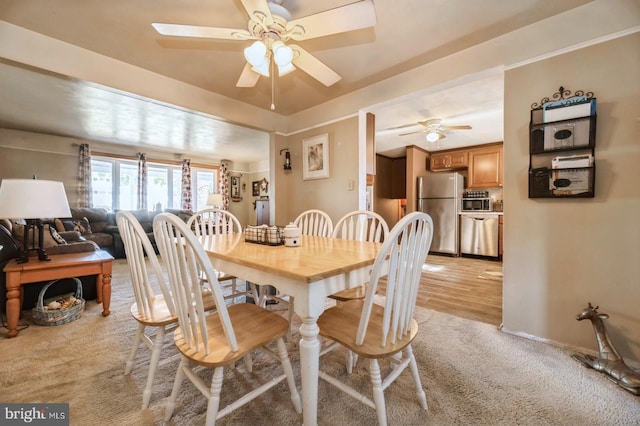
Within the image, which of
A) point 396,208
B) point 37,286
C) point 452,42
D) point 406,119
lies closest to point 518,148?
point 452,42

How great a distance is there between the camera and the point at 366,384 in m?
1.42

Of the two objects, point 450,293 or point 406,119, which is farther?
point 406,119

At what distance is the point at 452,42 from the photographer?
210 centimetres

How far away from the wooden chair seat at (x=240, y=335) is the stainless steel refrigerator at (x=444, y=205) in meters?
4.74

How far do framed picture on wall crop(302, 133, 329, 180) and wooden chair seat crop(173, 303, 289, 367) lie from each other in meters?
2.24

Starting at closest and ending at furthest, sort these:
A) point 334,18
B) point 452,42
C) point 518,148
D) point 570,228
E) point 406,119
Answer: point 334,18 → point 570,228 → point 518,148 → point 452,42 → point 406,119

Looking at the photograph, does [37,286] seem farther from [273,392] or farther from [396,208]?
[396,208]

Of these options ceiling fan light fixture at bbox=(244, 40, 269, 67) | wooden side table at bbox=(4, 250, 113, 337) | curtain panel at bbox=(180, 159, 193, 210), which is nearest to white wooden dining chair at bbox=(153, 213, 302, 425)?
ceiling fan light fixture at bbox=(244, 40, 269, 67)

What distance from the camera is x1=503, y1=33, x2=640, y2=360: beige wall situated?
160 cm

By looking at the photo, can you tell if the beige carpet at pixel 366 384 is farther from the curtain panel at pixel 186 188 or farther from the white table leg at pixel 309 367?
the curtain panel at pixel 186 188

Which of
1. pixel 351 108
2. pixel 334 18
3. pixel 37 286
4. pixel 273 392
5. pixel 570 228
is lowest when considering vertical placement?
pixel 273 392

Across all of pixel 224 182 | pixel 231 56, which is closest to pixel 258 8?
pixel 231 56

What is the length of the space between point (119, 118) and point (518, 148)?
5.07m

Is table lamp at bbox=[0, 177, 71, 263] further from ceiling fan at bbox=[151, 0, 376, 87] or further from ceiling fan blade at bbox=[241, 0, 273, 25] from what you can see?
ceiling fan blade at bbox=[241, 0, 273, 25]
